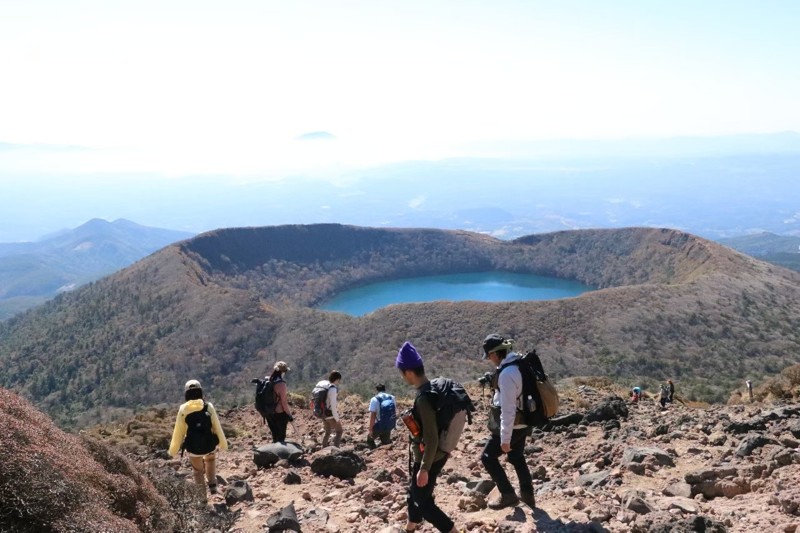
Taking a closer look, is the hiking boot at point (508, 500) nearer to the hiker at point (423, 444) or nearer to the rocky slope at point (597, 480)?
the rocky slope at point (597, 480)

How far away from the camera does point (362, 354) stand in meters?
43.1

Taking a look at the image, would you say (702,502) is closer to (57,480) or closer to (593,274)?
(57,480)

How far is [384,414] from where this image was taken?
1074cm

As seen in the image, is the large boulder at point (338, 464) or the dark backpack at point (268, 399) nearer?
the large boulder at point (338, 464)

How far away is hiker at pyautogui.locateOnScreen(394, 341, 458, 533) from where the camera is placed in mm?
4828

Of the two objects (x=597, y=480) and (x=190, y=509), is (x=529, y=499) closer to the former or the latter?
(x=597, y=480)

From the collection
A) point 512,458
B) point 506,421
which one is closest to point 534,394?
point 506,421

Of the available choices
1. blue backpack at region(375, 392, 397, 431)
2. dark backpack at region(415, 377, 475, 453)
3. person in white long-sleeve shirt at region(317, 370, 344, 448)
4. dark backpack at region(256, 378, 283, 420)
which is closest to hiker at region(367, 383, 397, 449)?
blue backpack at region(375, 392, 397, 431)

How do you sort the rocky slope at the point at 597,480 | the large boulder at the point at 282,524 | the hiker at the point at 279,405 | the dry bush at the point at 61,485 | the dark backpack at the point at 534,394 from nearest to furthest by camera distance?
the dry bush at the point at 61,485 → the rocky slope at the point at 597,480 → the dark backpack at the point at 534,394 → the large boulder at the point at 282,524 → the hiker at the point at 279,405

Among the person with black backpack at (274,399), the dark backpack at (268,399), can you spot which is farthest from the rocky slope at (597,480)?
the dark backpack at (268,399)

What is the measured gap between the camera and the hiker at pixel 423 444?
483 centimetres

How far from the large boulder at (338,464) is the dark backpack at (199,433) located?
2068mm

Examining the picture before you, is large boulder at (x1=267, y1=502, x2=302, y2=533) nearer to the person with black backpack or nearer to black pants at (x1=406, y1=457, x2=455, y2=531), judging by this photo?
black pants at (x1=406, y1=457, x2=455, y2=531)

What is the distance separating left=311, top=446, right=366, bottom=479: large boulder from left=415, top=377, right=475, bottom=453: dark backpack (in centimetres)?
439
